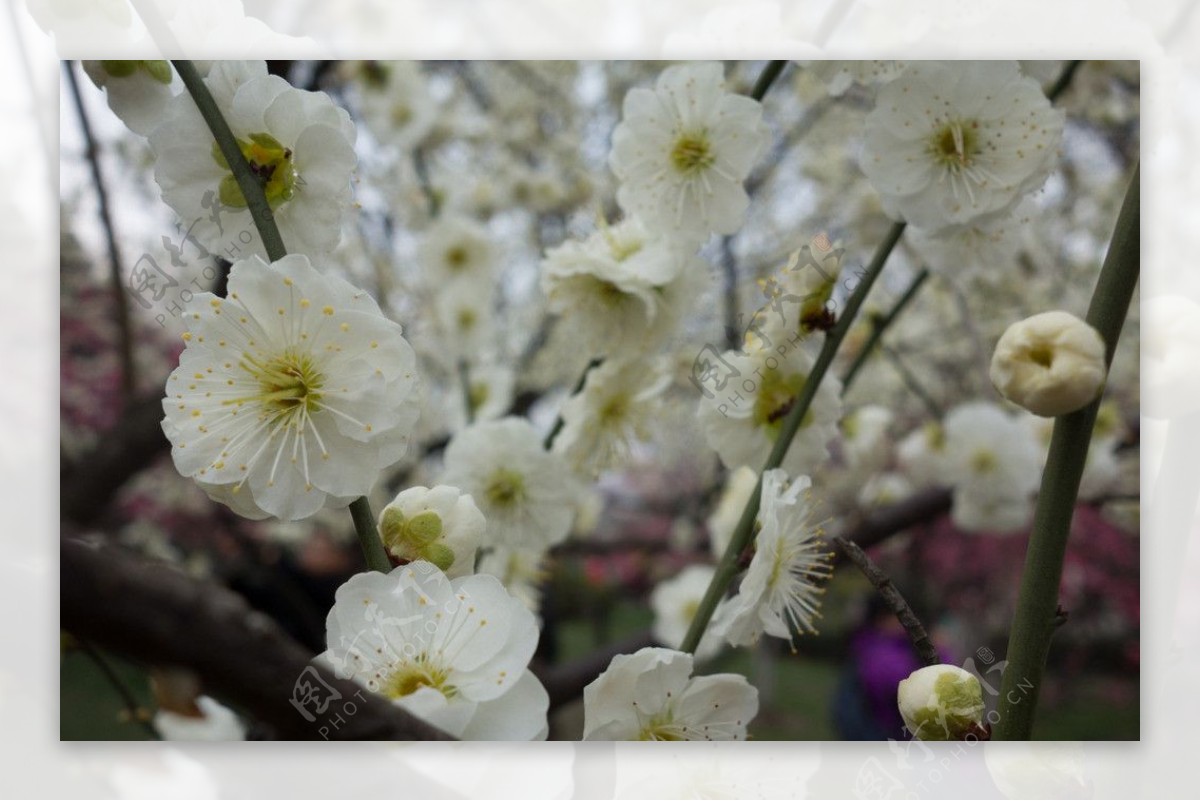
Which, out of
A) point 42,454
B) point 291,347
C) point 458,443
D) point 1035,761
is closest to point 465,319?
point 458,443

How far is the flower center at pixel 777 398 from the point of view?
89cm

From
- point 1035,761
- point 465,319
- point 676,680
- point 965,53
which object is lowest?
point 1035,761

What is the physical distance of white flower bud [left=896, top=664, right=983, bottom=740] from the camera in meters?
0.65

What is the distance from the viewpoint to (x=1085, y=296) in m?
1.86

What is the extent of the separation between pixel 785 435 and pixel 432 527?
31 cm

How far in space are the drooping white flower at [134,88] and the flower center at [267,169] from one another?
2.6 inches

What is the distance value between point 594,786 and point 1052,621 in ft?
1.70

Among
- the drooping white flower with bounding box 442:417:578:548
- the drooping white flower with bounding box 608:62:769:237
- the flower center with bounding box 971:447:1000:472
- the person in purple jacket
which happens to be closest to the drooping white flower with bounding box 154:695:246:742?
the drooping white flower with bounding box 442:417:578:548

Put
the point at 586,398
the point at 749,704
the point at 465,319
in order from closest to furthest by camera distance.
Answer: the point at 749,704 < the point at 586,398 < the point at 465,319

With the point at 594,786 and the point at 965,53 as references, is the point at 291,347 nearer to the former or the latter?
the point at 594,786

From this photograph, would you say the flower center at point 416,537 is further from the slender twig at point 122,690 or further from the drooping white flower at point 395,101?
the drooping white flower at point 395,101

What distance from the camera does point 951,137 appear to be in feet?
2.89

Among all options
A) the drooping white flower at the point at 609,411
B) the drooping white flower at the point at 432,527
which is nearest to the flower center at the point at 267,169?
the drooping white flower at the point at 432,527

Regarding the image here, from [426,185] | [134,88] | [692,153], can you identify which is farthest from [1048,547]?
[426,185]
